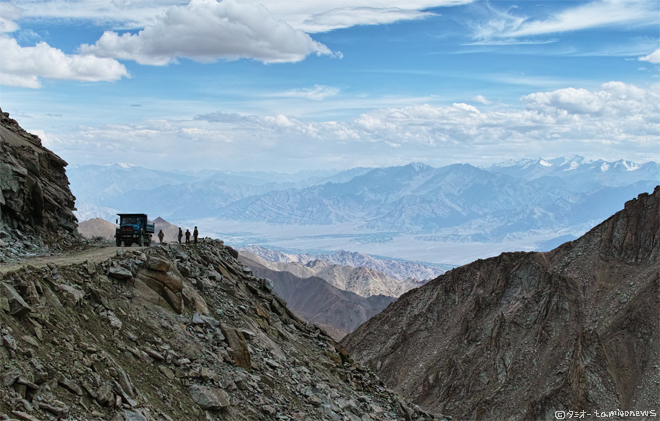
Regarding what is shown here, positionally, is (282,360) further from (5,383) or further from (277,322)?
(5,383)

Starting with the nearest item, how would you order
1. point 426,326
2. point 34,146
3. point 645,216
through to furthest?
1. point 34,146
2. point 645,216
3. point 426,326

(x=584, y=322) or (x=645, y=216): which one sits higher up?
(x=645, y=216)

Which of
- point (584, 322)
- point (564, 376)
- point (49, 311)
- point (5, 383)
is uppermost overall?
point (49, 311)

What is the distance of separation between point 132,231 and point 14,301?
1736cm

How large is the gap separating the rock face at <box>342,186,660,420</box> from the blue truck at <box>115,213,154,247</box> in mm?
45900

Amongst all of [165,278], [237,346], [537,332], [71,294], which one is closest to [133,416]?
[71,294]

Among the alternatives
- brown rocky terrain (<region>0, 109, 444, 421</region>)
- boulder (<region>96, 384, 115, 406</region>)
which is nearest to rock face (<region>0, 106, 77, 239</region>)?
brown rocky terrain (<region>0, 109, 444, 421</region>)

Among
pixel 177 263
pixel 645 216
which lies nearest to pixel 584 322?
pixel 645 216

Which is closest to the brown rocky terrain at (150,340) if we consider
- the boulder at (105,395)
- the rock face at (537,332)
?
the boulder at (105,395)

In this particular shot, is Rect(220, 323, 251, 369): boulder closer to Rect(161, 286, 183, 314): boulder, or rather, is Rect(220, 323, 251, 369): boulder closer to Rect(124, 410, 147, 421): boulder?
Rect(161, 286, 183, 314): boulder

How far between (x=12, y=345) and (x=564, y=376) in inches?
2406

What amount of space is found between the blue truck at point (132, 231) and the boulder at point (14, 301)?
55.2 ft

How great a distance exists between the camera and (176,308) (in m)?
23.0

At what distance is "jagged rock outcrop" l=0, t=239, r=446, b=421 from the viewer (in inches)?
593
